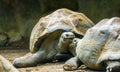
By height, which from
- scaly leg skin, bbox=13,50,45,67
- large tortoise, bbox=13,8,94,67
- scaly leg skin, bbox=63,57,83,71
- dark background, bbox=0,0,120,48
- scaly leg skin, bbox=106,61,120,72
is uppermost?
dark background, bbox=0,0,120,48

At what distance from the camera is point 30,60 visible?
18.7ft

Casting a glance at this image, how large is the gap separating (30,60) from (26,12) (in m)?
3.80

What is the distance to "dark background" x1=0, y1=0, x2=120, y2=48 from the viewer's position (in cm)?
841

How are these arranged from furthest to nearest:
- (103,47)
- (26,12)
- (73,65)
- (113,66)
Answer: (26,12), (73,65), (103,47), (113,66)

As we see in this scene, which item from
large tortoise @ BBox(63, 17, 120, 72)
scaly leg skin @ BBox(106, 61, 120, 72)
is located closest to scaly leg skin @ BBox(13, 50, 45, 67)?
large tortoise @ BBox(63, 17, 120, 72)

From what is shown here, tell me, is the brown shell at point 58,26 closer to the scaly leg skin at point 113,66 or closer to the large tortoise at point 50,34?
the large tortoise at point 50,34

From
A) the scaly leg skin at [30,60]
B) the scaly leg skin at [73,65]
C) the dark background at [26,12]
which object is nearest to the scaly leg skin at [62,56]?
the scaly leg skin at [30,60]

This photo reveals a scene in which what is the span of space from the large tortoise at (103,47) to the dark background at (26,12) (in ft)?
12.2

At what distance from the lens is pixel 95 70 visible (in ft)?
14.9

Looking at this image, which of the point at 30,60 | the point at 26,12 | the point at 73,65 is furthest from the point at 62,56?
the point at 26,12

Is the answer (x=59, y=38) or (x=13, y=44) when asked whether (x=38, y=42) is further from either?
(x=13, y=44)

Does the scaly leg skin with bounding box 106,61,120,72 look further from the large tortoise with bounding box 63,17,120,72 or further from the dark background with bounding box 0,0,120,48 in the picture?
the dark background with bounding box 0,0,120,48

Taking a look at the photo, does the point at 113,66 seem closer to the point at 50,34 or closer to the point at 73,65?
the point at 73,65

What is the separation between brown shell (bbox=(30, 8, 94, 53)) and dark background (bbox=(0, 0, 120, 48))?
232cm
